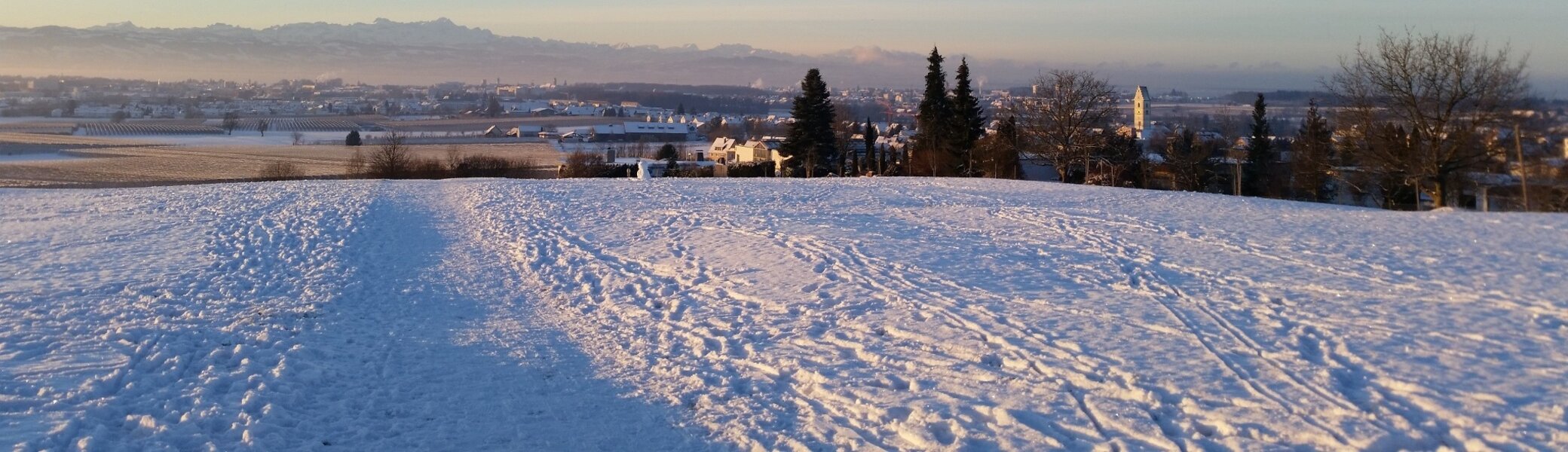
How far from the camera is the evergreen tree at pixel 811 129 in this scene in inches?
1896

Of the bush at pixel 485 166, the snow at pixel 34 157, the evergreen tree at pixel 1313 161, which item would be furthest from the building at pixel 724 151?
the evergreen tree at pixel 1313 161

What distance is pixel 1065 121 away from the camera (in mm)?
43156

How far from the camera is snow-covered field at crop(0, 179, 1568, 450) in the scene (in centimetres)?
687

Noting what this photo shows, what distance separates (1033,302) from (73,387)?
8.74 meters

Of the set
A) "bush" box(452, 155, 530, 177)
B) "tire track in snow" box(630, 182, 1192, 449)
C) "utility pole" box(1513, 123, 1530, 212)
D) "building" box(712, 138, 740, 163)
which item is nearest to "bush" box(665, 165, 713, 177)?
"bush" box(452, 155, 530, 177)

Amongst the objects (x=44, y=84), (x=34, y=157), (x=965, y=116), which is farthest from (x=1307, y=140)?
(x=44, y=84)

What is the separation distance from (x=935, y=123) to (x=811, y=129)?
666cm

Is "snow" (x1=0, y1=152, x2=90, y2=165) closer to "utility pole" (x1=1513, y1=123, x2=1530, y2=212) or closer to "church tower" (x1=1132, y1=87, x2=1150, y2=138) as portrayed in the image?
"utility pole" (x1=1513, y1=123, x2=1530, y2=212)

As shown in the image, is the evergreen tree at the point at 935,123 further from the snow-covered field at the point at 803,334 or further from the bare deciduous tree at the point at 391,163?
the snow-covered field at the point at 803,334

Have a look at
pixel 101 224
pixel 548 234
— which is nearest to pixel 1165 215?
pixel 548 234

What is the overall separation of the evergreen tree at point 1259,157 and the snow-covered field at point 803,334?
29.2 meters

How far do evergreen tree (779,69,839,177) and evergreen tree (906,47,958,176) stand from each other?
446 centimetres

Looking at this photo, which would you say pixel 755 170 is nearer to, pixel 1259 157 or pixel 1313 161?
pixel 1259 157

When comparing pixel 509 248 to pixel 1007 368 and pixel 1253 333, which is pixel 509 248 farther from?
pixel 1253 333
